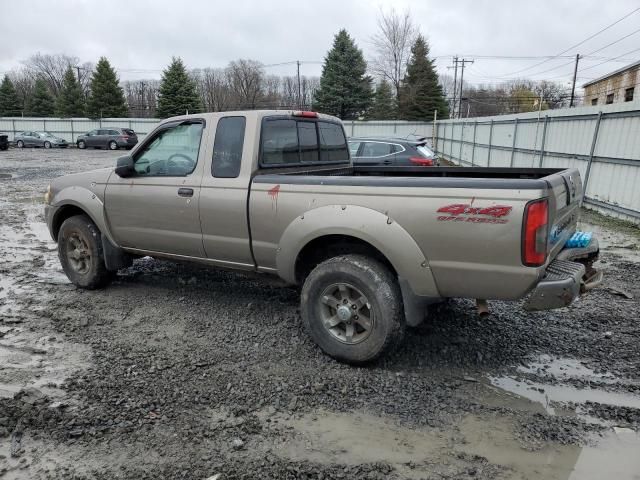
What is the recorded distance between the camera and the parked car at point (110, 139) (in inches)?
1399

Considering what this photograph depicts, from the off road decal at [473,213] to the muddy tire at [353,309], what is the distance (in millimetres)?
711

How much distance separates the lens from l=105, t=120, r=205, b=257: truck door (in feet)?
15.2

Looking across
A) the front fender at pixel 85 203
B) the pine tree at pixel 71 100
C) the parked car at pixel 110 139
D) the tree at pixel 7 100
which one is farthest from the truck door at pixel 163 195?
the tree at pixel 7 100

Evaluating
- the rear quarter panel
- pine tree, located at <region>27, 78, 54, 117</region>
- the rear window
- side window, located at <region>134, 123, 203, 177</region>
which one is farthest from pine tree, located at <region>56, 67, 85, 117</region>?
the rear quarter panel

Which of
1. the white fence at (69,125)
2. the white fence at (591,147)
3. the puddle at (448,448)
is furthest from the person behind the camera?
the white fence at (69,125)

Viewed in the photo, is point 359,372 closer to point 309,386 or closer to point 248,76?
point 309,386

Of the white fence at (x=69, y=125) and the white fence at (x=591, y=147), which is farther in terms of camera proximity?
the white fence at (x=69, y=125)

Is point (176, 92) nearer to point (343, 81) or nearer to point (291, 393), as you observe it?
point (343, 81)

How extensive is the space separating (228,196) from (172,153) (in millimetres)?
994

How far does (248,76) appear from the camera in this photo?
222ft

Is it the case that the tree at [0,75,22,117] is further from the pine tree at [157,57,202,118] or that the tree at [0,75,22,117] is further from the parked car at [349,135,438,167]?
the parked car at [349,135,438,167]

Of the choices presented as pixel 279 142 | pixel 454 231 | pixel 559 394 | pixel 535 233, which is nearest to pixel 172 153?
pixel 279 142

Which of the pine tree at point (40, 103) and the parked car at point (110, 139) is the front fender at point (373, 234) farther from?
the pine tree at point (40, 103)

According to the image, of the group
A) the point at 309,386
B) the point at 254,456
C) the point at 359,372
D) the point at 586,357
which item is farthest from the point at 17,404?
the point at 586,357
